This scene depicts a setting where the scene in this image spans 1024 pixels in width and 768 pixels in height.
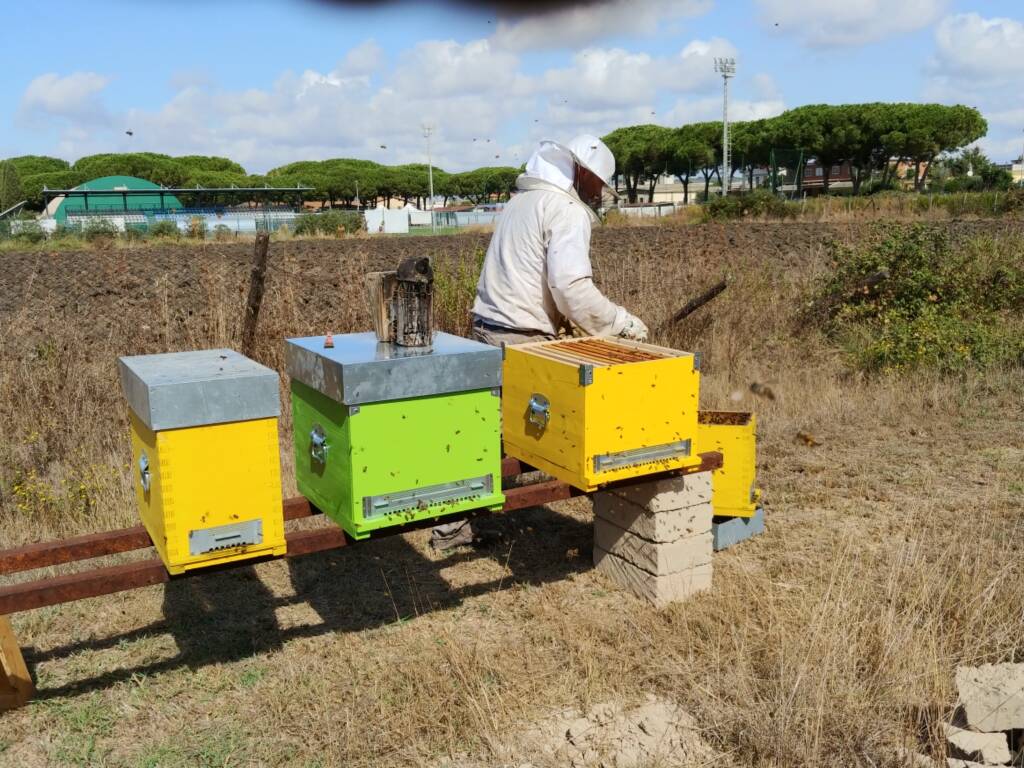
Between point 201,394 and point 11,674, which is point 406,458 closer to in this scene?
point 201,394

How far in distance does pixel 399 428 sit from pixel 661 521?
56.3 inches

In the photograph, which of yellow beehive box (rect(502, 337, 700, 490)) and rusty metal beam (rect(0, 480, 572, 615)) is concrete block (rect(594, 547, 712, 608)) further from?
rusty metal beam (rect(0, 480, 572, 615))

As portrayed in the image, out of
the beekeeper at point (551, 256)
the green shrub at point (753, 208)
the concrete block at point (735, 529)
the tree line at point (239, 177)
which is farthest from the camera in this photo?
the tree line at point (239, 177)

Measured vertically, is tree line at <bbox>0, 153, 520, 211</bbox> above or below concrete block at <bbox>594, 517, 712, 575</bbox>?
above

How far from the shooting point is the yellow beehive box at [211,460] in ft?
7.82

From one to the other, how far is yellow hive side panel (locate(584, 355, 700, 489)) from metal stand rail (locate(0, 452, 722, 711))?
0.20 meters

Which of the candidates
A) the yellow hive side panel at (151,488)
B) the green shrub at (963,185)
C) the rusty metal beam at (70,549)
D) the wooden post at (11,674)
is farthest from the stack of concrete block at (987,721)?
the green shrub at (963,185)

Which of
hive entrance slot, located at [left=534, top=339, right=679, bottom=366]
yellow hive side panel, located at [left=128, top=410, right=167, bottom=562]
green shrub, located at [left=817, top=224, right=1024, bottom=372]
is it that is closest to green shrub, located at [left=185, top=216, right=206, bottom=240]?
green shrub, located at [left=817, top=224, right=1024, bottom=372]

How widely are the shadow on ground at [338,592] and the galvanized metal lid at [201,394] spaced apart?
1.29 metres

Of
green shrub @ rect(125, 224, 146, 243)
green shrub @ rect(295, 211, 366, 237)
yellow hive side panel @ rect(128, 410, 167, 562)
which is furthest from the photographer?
green shrub @ rect(295, 211, 366, 237)

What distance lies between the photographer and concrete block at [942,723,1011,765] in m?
2.52

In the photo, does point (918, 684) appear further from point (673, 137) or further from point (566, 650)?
point (673, 137)

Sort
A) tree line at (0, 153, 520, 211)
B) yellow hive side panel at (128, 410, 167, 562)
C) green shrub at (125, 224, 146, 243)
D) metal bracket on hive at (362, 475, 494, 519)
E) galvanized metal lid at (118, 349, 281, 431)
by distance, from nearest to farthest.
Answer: galvanized metal lid at (118, 349, 281, 431) < yellow hive side panel at (128, 410, 167, 562) < metal bracket on hive at (362, 475, 494, 519) < green shrub at (125, 224, 146, 243) < tree line at (0, 153, 520, 211)

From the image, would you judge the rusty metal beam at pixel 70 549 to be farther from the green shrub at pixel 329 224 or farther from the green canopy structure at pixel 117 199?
the green canopy structure at pixel 117 199
